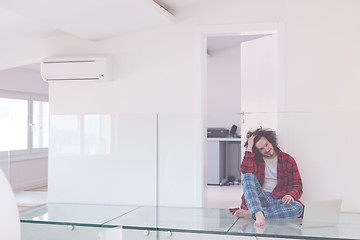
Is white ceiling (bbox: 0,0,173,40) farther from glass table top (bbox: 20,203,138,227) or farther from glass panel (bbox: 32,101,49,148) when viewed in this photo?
glass table top (bbox: 20,203,138,227)

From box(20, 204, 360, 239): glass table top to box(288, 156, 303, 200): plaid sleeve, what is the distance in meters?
0.24

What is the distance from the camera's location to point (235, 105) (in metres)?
9.22

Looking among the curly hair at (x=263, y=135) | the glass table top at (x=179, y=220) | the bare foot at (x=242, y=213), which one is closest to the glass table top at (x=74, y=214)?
the glass table top at (x=179, y=220)

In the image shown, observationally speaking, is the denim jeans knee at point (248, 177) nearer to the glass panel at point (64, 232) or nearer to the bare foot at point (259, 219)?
the bare foot at point (259, 219)

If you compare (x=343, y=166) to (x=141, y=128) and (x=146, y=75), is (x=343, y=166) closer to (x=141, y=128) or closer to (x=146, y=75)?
(x=141, y=128)

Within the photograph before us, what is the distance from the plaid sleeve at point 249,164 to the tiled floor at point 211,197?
135mm

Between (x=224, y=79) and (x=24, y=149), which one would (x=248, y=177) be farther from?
(x=224, y=79)

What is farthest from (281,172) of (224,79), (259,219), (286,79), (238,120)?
(224,79)

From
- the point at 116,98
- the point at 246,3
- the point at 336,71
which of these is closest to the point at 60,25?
the point at 116,98

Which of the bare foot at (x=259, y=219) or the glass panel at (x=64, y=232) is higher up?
the bare foot at (x=259, y=219)

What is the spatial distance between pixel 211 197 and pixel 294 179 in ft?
2.16

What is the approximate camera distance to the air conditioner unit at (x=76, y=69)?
15.2 feet

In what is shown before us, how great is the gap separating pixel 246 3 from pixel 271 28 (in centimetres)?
33

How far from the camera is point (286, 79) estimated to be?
4391 millimetres
